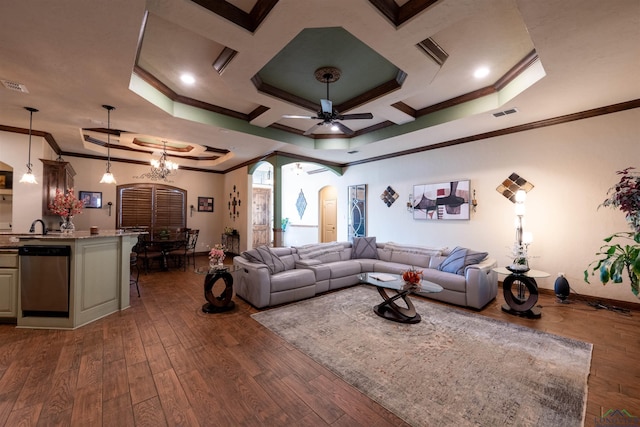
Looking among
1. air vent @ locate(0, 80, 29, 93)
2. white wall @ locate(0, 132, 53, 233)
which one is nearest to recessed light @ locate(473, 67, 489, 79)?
air vent @ locate(0, 80, 29, 93)

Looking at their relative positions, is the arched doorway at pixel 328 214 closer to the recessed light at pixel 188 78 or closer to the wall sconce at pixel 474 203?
the wall sconce at pixel 474 203

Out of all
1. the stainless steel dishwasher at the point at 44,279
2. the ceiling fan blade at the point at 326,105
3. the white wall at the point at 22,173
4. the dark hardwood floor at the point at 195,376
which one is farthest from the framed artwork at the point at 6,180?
the ceiling fan blade at the point at 326,105

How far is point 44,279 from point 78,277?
33cm

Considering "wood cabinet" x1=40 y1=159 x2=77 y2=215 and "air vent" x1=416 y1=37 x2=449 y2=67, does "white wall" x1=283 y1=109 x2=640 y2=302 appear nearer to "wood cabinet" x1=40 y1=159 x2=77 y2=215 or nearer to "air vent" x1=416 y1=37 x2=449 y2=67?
"air vent" x1=416 y1=37 x2=449 y2=67

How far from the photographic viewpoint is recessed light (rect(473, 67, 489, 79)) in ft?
10.9

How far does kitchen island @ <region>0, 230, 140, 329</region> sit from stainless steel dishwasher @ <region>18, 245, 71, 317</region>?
1 centimetres

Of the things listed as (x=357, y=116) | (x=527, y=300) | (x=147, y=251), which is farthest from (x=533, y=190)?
(x=147, y=251)

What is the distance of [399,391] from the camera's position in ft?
6.57

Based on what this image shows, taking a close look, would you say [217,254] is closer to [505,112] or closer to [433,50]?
[433,50]

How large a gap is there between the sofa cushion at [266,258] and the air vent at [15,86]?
3327mm

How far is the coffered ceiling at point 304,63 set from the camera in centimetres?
212

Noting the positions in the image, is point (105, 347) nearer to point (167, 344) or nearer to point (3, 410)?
point (167, 344)

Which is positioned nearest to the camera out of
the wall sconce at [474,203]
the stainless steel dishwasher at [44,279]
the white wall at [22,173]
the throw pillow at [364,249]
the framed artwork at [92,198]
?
the stainless steel dishwasher at [44,279]

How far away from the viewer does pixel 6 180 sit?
4.96 metres
